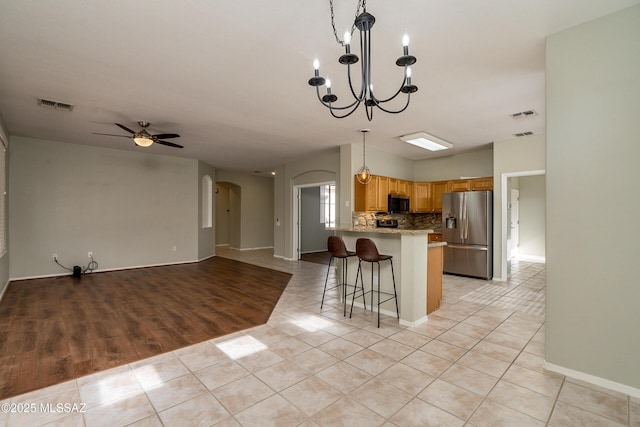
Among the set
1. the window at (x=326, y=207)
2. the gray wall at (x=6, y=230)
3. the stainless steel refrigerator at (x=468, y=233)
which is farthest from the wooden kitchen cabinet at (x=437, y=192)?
the gray wall at (x=6, y=230)

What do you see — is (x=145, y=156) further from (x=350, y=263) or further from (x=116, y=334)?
(x=350, y=263)

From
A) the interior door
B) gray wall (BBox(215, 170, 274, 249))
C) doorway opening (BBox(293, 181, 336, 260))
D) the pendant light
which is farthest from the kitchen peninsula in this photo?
gray wall (BBox(215, 170, 274, 249))

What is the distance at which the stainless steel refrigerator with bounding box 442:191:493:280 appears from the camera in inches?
230

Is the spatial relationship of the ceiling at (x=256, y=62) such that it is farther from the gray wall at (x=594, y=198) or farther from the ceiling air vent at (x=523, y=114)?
the gray wall at (x=594, y=198)

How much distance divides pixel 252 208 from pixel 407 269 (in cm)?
796

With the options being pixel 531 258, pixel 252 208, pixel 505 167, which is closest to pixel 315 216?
pixel 252 208

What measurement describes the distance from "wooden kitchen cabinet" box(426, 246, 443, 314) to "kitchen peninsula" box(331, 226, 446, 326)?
0.25ft

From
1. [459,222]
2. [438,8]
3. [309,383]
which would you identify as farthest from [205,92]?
[459,222]

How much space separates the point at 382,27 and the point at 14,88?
4.12m

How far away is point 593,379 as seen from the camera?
2277 millimetres

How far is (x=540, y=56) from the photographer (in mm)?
2750

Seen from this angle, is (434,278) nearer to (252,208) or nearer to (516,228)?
(516,228)

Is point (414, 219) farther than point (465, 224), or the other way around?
point (414, 219)

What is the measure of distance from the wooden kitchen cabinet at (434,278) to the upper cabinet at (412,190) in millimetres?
2148
